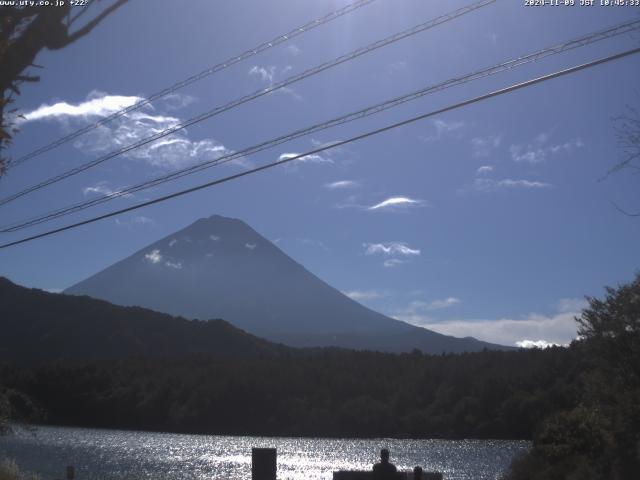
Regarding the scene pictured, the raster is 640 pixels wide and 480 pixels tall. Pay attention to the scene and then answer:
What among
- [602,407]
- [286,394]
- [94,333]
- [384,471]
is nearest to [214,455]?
[286,394]

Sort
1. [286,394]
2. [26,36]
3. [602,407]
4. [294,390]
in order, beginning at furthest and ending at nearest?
[294,390]
[286,394]
[602,407]
[26,36]

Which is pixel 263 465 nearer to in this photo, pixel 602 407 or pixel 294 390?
pixel 602 407

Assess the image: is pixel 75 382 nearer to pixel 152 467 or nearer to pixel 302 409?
pixel 302 409

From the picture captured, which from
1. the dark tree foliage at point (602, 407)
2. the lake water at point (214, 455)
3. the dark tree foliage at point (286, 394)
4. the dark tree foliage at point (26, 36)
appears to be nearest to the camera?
the dark tree foliage at point (26, 36)

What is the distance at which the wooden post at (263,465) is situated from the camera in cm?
1050

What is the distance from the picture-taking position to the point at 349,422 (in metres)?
87.4

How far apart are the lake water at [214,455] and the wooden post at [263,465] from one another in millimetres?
32749

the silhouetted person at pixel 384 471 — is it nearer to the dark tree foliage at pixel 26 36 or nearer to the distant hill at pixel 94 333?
the dark tree foliage at pixel 26 36

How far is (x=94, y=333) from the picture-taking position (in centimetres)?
11956

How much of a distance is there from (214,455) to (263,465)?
56058 millimetres

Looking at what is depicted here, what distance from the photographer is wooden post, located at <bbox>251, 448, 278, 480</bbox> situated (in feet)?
34.4

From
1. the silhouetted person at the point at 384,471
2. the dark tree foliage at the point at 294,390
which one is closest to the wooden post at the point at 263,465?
the silhouetted person at the point at 384,471

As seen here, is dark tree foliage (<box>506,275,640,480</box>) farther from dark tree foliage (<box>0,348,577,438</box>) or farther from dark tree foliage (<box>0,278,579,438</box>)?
dark tree foliage (<box>0,348,577,438</box>)

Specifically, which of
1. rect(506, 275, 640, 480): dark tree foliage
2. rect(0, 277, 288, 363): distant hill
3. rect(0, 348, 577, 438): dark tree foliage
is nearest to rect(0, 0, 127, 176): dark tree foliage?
rect(506, 275, 640, 480): dark tree foliage
